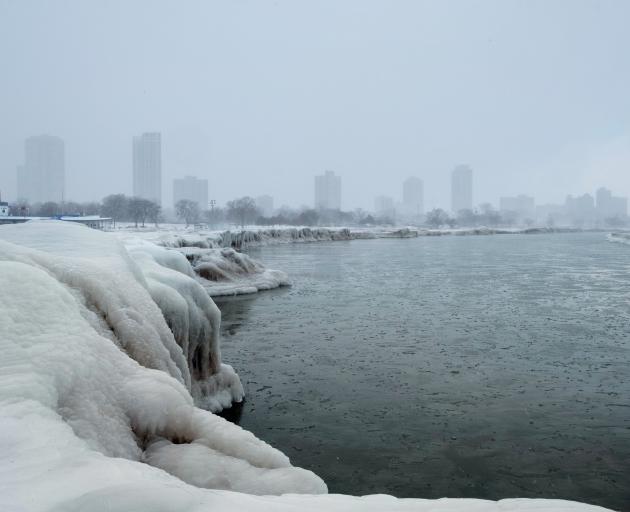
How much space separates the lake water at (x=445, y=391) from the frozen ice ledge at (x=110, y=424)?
3538 mm

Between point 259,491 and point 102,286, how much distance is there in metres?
3.54

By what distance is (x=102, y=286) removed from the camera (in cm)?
644

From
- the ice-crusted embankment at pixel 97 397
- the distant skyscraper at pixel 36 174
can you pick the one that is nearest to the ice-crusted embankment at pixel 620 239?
the ice-crusted embankment at pixel 97 397

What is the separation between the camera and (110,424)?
4.22 m

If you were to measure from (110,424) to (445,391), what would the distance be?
29.4 feet

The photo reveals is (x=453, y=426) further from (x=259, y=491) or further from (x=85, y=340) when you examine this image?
(x=85, y=340)

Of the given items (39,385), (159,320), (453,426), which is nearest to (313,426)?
(453,426)

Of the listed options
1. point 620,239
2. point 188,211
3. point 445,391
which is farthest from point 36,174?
point 445,391

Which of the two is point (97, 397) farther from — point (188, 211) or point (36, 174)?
point (36, 174)

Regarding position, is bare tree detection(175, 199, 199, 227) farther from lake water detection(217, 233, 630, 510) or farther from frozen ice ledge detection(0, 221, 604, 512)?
frozen ice ledge detection(0, 221, 604, 512)

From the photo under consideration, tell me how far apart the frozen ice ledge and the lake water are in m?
3.54

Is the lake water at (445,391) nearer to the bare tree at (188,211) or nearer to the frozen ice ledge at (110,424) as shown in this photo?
the frozen ice ledge at (110,424)

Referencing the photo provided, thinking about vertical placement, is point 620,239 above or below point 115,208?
below

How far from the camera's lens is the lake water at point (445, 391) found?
8133 millimetres
